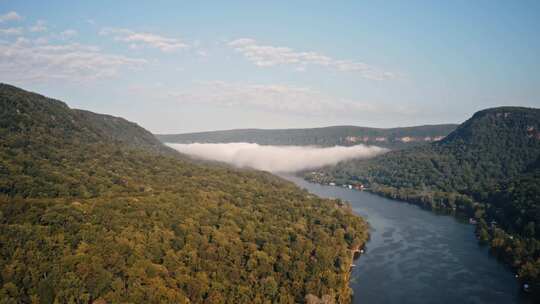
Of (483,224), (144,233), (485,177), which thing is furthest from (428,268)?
(485,177)

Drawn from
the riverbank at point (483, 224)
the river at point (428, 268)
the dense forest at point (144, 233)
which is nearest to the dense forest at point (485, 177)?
the riverbank at point (483, 224)

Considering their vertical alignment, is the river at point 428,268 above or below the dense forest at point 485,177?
below

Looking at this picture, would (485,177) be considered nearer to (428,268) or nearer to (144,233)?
(428,268)

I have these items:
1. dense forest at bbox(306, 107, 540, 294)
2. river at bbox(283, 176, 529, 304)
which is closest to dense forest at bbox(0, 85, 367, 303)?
river at bbox(283, 176, 529, 304)

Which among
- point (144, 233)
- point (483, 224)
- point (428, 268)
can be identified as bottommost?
point (428, 268)

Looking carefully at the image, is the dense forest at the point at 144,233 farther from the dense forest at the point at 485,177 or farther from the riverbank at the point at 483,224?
the dense forest at the point at 485,177

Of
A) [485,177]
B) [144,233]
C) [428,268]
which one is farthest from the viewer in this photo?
[485,177]

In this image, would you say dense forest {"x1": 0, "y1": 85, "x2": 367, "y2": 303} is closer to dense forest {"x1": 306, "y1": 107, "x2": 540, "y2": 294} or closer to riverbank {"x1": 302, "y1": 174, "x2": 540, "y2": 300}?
riverbank {"x1": 302, "y1": 174, "x2": 540, "y2": 300}
